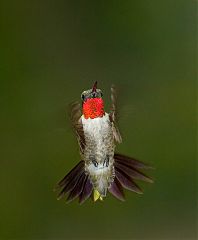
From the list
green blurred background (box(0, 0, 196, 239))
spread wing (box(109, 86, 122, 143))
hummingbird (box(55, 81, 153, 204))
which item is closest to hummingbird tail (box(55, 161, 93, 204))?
hummingbird (box(55, 81, 153, 204))

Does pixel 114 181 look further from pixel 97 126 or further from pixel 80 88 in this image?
pixel 80 88

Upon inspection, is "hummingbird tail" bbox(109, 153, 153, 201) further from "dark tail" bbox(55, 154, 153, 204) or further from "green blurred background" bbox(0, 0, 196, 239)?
"green blurred background" bbox(0, 0, 196, 239)

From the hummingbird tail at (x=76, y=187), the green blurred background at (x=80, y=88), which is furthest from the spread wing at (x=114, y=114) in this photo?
the green blurred background at (x=80, y=88)

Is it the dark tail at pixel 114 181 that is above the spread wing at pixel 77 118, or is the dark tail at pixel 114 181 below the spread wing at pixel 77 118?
below

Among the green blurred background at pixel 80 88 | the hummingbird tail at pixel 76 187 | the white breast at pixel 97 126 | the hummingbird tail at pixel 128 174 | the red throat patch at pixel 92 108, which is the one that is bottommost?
the hummingbird tail at pixel 76 187

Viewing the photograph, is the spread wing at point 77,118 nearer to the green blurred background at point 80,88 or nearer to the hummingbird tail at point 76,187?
the hummingbird tail at point 76,187

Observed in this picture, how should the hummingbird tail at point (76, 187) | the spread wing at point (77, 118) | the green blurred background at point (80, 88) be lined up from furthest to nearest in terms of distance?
1. the green blurred background at point (80, 88)
2. the hummingbird tail at point (76, 187)
3. the spread wing at point (77, 118)

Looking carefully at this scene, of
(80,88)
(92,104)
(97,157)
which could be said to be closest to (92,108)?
(92,104)

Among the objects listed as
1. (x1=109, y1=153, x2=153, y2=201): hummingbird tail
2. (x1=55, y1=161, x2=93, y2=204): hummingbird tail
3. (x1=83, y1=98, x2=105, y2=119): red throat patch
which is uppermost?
(x1=83, y1=98, x2=105, y2=119): red throat patch
